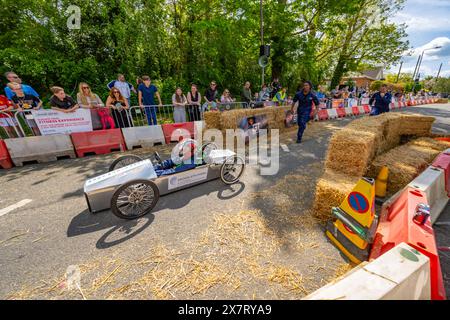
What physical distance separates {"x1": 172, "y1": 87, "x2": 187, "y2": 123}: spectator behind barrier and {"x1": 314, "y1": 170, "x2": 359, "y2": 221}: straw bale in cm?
627

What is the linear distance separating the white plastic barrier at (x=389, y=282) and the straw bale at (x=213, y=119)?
601cm

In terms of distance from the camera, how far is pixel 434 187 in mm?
2934

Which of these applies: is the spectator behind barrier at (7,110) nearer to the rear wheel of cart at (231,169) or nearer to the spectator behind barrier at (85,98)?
the spectator behind barrier at (85,98)

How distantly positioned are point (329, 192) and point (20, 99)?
8.74 m

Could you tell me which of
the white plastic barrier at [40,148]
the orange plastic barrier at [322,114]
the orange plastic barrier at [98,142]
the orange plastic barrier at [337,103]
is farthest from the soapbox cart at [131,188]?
the orange plastic barrier at [337,103]

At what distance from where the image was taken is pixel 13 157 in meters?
5.02

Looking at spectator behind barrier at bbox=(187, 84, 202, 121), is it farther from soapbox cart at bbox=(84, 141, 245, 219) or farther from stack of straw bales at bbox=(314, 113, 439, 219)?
stack of straw bales at bbox=(314, 113, 439, 219)

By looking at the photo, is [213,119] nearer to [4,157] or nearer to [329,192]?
[329,192]

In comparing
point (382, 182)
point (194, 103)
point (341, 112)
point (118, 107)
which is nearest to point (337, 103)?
point (341, 112)

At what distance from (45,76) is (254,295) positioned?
1471 centimetres

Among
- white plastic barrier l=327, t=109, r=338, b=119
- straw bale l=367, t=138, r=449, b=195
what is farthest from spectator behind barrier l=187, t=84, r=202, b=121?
white plastic barrier l=327, t=109, r=338, b=119

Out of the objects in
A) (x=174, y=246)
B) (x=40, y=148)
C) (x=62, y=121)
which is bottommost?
(x=174, y=246)
